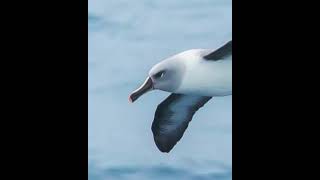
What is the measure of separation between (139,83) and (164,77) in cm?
15

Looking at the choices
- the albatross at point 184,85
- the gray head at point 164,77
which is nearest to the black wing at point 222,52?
the albatross at point 184,85

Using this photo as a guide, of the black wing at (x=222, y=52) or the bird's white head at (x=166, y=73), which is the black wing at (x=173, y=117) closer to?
the bird's white head at (x=166, y=73)

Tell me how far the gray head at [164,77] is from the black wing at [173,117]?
8cm

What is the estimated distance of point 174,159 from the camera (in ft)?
10.3

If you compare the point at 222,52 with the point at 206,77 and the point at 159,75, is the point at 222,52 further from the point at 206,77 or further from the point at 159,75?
the point at 159,75

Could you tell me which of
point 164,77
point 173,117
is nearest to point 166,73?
point 164,77

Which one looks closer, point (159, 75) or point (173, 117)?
point (159, 75)

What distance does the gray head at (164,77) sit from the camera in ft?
10.4

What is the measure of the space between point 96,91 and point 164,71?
1.34 ft

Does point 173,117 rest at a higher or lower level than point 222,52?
lower

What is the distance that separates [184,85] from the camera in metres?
3.30

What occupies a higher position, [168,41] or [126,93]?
[168,41]
